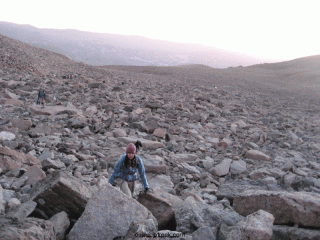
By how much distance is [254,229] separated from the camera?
8.28 feet

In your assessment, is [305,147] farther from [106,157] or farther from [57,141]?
[57,141]

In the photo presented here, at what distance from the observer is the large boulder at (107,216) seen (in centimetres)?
278

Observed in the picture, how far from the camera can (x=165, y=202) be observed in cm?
352

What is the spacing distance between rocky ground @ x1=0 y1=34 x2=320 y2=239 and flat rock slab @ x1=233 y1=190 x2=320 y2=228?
13 millimetres

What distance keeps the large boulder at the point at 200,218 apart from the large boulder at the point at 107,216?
641 mm

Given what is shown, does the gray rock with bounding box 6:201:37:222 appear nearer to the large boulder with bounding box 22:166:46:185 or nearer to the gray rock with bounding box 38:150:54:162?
the large boulder with bounding box 22:166:46:185

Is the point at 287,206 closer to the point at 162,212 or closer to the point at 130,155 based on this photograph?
the point at 162,212

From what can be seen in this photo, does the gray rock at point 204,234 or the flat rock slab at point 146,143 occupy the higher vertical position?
the gray rock at point 204,234

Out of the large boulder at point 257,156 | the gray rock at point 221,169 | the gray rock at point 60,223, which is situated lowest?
the gray rock at point 221,169

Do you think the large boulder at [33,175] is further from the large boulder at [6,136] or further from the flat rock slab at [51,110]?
the flat rock slab at [51,110]

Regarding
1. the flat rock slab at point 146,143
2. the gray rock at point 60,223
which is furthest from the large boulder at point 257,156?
the gray rock at point 60,223

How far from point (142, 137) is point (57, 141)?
105 inches

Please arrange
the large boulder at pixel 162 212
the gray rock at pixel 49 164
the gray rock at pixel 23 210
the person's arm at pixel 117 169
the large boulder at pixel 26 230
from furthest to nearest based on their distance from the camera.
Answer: the gray rock at pixel 49 164 < the person's arm at pixel 117 169 < the large boulder at pixel 162 212 < the gray rock at pixel 23 210 < the large boulder at pixel 26 230

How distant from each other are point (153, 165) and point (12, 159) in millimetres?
3010
